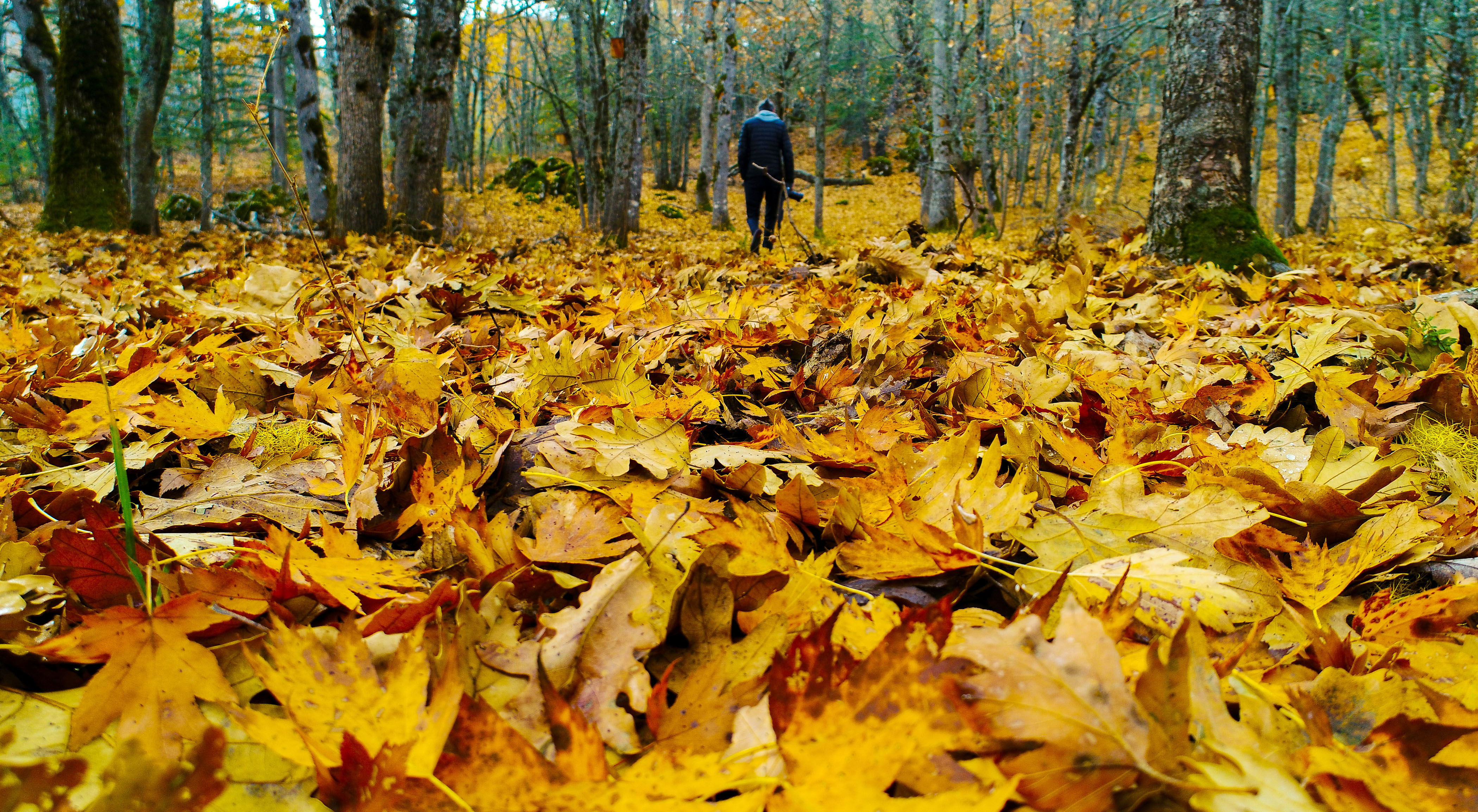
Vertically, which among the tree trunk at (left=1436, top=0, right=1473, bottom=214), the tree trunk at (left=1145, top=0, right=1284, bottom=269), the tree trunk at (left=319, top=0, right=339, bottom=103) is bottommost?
the tree trunk at (left=1145, top=0, right=1284, bottom=269)

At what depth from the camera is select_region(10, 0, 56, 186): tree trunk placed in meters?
10.4

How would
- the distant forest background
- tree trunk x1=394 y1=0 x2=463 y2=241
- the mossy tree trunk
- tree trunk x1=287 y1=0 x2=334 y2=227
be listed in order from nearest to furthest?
the mossy tree trunk, tree trunk x1=394 y1=0 x2=463 y2=241, the distant forest background, tree trunk x1=287 y1=0 x2=334 y2=227

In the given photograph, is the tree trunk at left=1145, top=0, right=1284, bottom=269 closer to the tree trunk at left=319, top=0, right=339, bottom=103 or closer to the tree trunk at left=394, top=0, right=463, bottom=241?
the tree trunk at left=394, top=0, right=463, bottom=241

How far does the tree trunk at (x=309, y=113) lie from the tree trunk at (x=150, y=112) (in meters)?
1.35

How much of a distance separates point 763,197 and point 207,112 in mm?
12443

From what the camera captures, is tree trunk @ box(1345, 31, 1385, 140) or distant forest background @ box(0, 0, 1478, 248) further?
tree trunk @ box(1345, 31, 1385, 140)

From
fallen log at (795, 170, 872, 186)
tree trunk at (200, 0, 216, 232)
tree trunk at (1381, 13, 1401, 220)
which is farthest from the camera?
fallen log at (795, 170, 872, 186)

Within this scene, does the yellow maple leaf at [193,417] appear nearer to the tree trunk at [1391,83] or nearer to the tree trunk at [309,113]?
the tree trunk at [309,113]

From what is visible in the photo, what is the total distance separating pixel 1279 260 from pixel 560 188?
67.7 ft

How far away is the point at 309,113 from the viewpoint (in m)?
9.20

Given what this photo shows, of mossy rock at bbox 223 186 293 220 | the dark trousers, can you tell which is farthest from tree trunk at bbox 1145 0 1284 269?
mossy rock at bbox 223 186 293 220

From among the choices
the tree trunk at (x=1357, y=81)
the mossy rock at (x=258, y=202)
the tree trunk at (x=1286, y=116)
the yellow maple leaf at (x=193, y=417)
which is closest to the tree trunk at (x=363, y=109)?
the yellow maple leaf at (x=193, y=417)

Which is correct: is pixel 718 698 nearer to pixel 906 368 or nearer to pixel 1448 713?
pixel 1448 713

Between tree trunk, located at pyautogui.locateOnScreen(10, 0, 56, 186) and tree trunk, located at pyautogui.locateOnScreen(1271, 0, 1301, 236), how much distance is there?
1749cm
